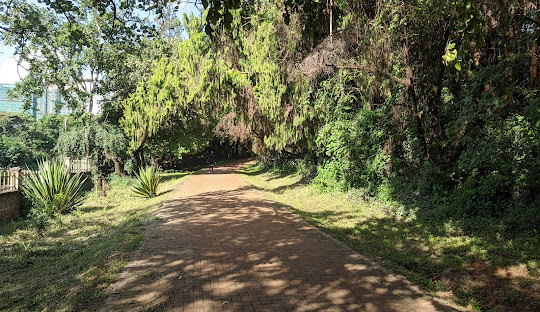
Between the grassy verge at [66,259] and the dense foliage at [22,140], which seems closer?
the grassy verge at [66,259]

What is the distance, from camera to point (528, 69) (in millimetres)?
7512

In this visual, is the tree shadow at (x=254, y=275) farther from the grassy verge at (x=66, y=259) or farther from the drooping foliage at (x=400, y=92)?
the drooping foliage at (x=400, y=92)

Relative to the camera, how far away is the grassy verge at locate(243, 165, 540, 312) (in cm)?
471

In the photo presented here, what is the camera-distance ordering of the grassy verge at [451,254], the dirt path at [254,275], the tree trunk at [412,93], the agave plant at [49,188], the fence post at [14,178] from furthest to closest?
the fence post at [14,178] < the agave plant at [49,188] < the tree trunk at [412,93] < the grassy verge at [451,254] < the dirt path at [254,275]

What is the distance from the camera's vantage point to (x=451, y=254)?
20.3 feet

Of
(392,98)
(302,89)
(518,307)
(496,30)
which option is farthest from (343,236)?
(302,89)

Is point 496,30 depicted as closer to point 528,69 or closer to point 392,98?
point 528,69

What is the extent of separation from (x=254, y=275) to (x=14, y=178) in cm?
1194

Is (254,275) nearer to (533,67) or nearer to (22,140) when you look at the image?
(533,67)

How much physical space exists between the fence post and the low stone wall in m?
0.25

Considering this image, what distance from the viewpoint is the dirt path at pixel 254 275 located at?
4309 millimetres

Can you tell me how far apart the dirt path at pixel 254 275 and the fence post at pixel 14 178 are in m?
7.87

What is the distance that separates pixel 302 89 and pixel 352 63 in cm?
328

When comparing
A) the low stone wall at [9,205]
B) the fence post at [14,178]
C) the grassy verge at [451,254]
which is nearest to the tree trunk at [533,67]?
the grassy verge at [451,254]
